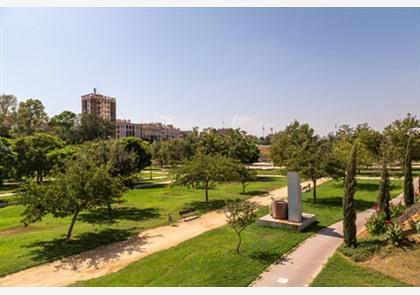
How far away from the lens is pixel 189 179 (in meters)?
25.2

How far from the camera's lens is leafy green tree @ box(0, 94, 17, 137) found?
64.2 m

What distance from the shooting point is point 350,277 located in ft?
35.5

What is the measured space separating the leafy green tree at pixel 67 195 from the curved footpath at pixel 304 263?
9755mm

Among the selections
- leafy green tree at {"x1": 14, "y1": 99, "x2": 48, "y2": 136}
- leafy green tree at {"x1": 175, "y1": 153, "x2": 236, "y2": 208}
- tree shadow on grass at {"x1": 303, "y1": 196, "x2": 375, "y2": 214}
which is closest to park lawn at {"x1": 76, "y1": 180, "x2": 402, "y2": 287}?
tree shadow on grass at {"x1": 303, "y1": 196, "x2": 375, "y2": 214}

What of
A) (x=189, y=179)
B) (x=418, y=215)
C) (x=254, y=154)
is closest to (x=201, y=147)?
(x=254, y=154)

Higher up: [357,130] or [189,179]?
[357,130]

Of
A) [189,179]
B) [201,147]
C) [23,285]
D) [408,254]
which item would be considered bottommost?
[23,285]

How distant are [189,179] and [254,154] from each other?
2447cm

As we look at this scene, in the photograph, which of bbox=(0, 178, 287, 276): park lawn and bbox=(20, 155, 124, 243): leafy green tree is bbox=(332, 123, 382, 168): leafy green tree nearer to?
bbox=(0, 178, 287, 276): park lawn

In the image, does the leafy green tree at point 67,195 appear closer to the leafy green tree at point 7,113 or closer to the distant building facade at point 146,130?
the leafy green tree at point 7,113

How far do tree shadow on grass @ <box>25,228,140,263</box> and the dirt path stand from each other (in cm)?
34
